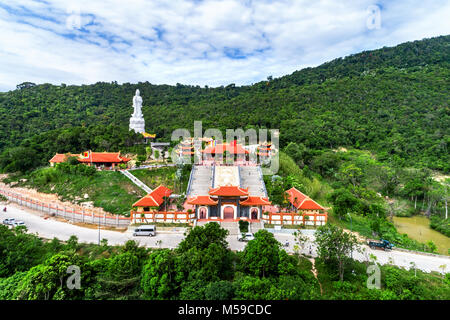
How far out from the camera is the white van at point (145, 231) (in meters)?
17.0

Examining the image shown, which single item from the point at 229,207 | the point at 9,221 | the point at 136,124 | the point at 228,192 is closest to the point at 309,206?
the point at 229,207

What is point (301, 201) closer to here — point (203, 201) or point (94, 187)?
point (203, 201)

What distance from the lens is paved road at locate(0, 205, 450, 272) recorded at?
592 inches

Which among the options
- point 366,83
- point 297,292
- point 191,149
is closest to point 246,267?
point 297,292

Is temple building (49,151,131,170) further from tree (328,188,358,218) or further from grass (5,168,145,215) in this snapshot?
tree (328,188,358,218)

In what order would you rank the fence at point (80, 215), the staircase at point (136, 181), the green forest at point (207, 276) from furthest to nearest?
1. the staircase at point (136, 181)
2. the fence at point (80, 215)
3. the green forest at point (207, 276)

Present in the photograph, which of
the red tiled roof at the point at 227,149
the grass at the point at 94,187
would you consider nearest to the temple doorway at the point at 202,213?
→ the grass at the point at 94,187

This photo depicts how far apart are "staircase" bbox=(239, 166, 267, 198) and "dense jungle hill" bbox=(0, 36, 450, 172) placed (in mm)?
18650

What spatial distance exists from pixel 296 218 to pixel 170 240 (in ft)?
31.8

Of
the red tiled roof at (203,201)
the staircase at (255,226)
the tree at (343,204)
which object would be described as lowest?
the staircase at (255,226)

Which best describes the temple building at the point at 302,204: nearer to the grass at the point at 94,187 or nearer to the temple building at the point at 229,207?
the temple building at the point at 229,207

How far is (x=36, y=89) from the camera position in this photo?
69312 mm

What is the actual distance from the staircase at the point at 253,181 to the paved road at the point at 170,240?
579 centimetres
